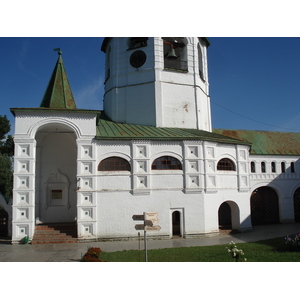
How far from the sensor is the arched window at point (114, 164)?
17.3 meters

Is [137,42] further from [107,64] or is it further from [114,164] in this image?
[114,164]

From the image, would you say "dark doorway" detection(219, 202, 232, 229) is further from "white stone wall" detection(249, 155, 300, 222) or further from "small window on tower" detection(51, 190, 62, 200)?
"small window on tower" detection(51, 190, 62, 200)

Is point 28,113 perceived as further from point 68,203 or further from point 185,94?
point 185,94

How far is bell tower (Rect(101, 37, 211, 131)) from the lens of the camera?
2016cm

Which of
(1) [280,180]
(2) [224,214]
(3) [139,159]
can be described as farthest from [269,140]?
(3) [139,159]

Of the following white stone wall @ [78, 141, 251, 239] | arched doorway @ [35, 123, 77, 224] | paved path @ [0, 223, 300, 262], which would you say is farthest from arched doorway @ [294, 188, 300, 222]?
arched doorway @ [35, 123, 77, 224]

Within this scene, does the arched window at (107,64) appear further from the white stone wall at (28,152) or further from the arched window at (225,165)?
the arched window at (225,165)

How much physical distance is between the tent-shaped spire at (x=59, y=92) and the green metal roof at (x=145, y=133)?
2.44 m

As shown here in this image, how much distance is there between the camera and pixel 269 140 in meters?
25.8

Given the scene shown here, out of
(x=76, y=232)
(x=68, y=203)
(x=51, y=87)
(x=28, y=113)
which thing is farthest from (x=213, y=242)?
(x=51, y=87)

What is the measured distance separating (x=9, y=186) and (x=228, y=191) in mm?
27874

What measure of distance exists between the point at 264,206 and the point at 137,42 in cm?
1585

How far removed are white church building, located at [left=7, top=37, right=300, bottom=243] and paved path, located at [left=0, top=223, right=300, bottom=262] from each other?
2.67ft

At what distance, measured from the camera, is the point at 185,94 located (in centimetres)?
2069
